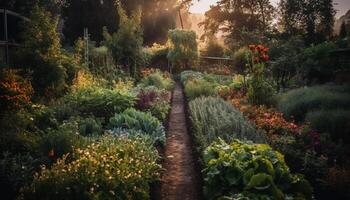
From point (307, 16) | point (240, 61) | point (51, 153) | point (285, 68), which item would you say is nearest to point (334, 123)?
point (51, 153)

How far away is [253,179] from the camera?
161 inches

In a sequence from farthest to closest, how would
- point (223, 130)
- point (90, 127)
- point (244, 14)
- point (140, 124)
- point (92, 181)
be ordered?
point (244, 14) → point (140, 124) → point (90, 127) → point (223, 130) → point (92, 181)

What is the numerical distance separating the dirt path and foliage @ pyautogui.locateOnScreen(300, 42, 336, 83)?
5084 mm

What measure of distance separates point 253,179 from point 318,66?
9.07 m

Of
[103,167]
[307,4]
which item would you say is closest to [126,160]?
[103,167]

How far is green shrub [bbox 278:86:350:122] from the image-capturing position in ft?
26.5

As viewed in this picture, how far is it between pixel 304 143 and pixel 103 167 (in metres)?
3.60

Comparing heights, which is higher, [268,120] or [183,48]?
[183,48]

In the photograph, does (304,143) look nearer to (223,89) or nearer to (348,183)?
(348,183)

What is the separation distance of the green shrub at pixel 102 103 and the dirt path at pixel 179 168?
134cm

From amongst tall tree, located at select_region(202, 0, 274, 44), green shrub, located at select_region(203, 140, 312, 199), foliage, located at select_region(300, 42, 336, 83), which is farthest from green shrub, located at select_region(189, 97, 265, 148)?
tall tree, located at select_region(202, 0, 274, 44)

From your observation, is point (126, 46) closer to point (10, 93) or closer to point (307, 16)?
point (10, 93)

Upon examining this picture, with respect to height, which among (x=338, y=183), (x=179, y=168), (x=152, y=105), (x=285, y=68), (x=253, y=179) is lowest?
(x=179, y=168)

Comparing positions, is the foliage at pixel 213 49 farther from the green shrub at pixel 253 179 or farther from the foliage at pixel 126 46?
the green shrub at pixel 253 179
